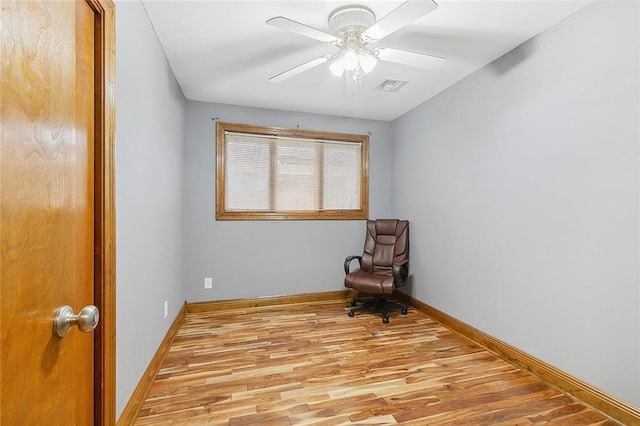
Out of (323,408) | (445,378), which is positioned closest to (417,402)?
(445,378)

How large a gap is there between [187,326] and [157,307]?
0.94m

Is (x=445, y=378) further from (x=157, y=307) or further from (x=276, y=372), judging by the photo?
(x=157, y=307)

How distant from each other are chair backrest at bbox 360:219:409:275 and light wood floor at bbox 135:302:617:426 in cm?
78

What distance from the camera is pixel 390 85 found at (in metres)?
2.95

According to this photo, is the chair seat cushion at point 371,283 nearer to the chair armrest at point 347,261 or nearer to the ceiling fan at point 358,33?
the chair armrest at point 347,261

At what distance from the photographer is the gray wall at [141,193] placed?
1449 mm

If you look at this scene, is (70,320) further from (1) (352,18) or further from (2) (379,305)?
(2) (379,305)

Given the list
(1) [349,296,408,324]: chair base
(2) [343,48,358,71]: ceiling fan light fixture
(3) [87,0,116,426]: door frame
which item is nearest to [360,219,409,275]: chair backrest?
(1) [349,296,408,324]: chair base

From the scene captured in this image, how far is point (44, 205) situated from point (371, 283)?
9.38 ft

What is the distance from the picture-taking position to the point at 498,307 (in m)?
2.45

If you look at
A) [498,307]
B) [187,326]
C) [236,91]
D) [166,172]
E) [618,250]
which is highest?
[236,91]

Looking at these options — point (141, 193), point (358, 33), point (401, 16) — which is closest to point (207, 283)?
point (141, 193)

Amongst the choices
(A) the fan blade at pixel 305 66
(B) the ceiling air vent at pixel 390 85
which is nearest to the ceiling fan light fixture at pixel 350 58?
(A) the fan blade at pixel 305 66

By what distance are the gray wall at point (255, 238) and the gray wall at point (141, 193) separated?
69 cm
